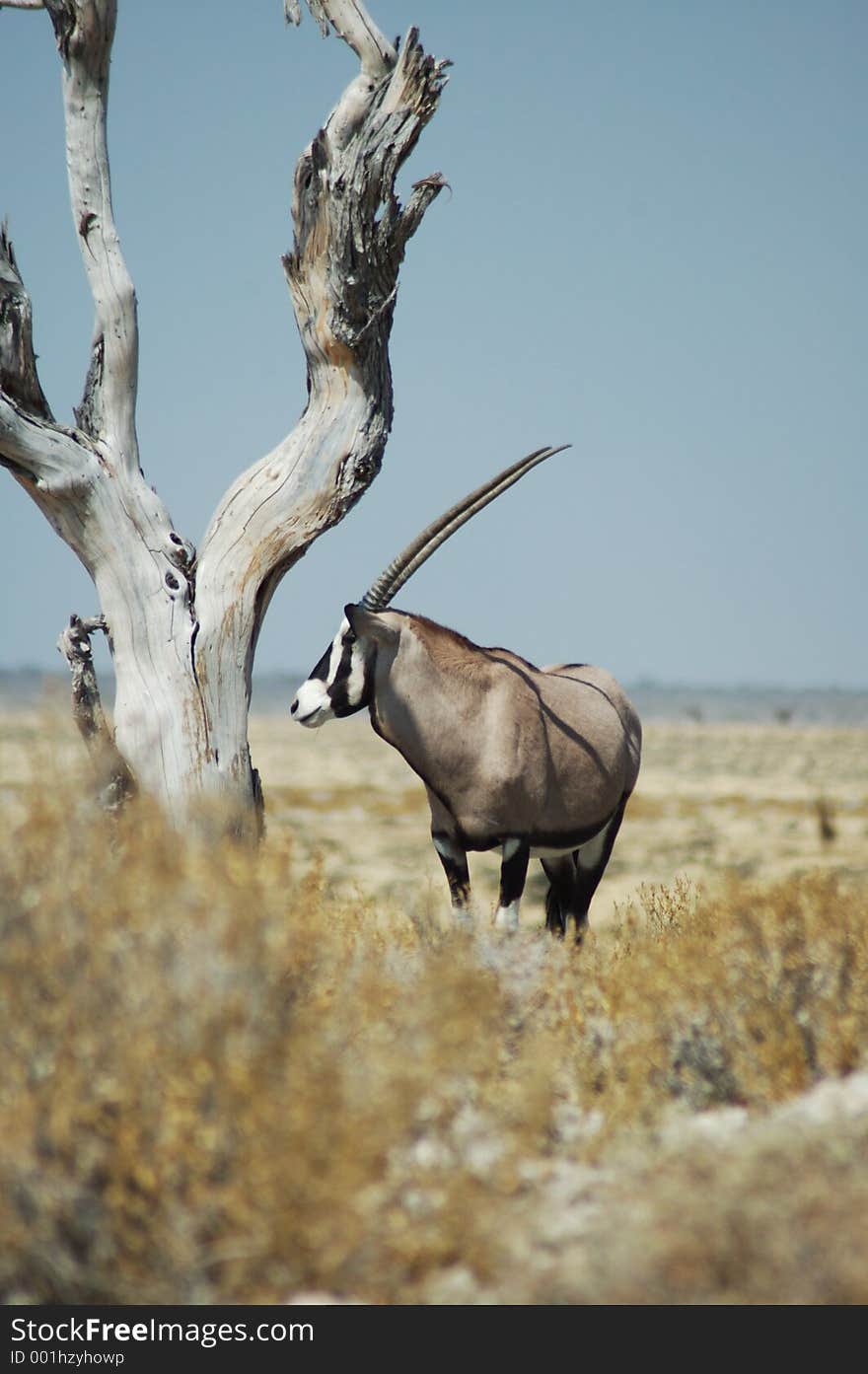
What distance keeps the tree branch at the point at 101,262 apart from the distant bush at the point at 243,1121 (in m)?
3.76

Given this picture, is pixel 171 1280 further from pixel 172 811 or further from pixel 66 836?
pixel 172 811

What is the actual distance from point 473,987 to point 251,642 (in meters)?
3.94

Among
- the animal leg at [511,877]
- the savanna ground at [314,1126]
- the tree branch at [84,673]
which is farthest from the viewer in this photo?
the tree branch at [84,673]

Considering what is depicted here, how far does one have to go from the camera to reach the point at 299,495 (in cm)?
819

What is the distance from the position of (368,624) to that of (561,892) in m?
2.77

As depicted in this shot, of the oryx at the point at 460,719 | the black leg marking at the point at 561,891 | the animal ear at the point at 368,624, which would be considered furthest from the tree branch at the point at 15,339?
the black leg marking at the point at 561,891

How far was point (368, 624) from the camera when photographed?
310 inches

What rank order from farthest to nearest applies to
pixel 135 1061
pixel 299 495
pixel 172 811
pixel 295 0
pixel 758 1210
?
1. pixel 295 0
2. pixel 299 495
3. pixel 172 811
4. pixel 135 1061
5. pixel 758 1210

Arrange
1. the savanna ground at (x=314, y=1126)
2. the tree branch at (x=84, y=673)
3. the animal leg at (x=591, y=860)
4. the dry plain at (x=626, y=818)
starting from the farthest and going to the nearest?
the dry plain at (x=626, y=818), the animal leg at (x=591, y=860), the tree branch at (x=84, y=673), the savanna ground at (x=314, y=1126)

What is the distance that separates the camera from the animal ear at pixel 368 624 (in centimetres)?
786

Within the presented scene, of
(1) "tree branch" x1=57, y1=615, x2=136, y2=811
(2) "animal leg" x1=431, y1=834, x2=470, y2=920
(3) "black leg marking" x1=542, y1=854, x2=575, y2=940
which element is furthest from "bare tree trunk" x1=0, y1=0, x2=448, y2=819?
(3) "black leg marking" x1=542, y1=854, x2=575, y2=940

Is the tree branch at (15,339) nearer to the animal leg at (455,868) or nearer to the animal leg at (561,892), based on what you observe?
the animal leg at (455,868)

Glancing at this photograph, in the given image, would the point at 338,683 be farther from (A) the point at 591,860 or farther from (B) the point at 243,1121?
(B) the point at 243,1121
